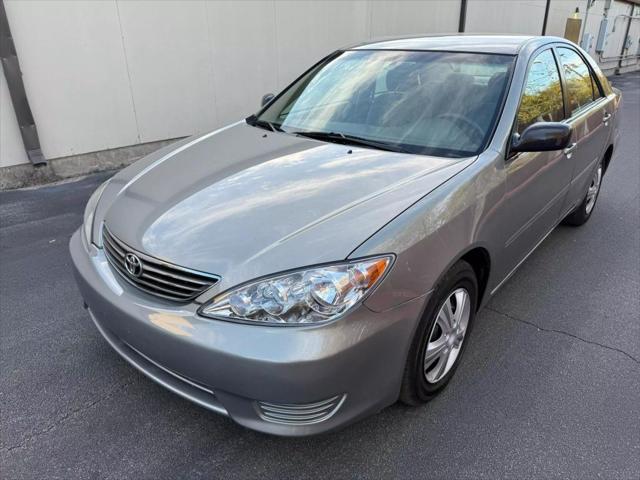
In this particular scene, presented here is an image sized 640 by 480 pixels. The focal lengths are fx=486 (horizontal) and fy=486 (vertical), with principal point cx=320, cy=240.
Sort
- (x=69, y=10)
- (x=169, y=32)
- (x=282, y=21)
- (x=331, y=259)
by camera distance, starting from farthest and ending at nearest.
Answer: (x=282, y=21), (x=169, y=32), (x=69, y=10), (x=331, y=259)

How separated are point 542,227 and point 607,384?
107 centimetres

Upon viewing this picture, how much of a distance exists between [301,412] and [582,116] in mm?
3014

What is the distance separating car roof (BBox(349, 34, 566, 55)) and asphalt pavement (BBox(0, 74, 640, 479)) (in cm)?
160

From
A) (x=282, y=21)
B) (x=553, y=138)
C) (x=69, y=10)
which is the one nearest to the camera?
(x=553, y=138)

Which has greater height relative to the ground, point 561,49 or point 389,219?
point 561,49

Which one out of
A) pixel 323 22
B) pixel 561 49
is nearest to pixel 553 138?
pixel 561 49

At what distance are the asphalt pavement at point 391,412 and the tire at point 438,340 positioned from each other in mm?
144

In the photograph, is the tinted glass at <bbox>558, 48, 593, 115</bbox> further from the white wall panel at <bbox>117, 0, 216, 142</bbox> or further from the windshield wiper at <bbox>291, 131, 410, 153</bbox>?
the white wall panel at <bbox>117, 0, 216, 142</bbox>

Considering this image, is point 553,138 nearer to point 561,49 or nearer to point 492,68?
point 492,68

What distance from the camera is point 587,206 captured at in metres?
4.45

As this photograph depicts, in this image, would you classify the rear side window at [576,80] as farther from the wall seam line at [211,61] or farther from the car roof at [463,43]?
the wall seam line at [211,61]

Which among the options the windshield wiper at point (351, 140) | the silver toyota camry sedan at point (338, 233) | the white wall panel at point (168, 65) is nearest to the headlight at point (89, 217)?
the silver toyota camry sedan at point (338, 233)

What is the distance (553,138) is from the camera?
2385 mm

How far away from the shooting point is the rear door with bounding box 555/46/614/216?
3.41 m
